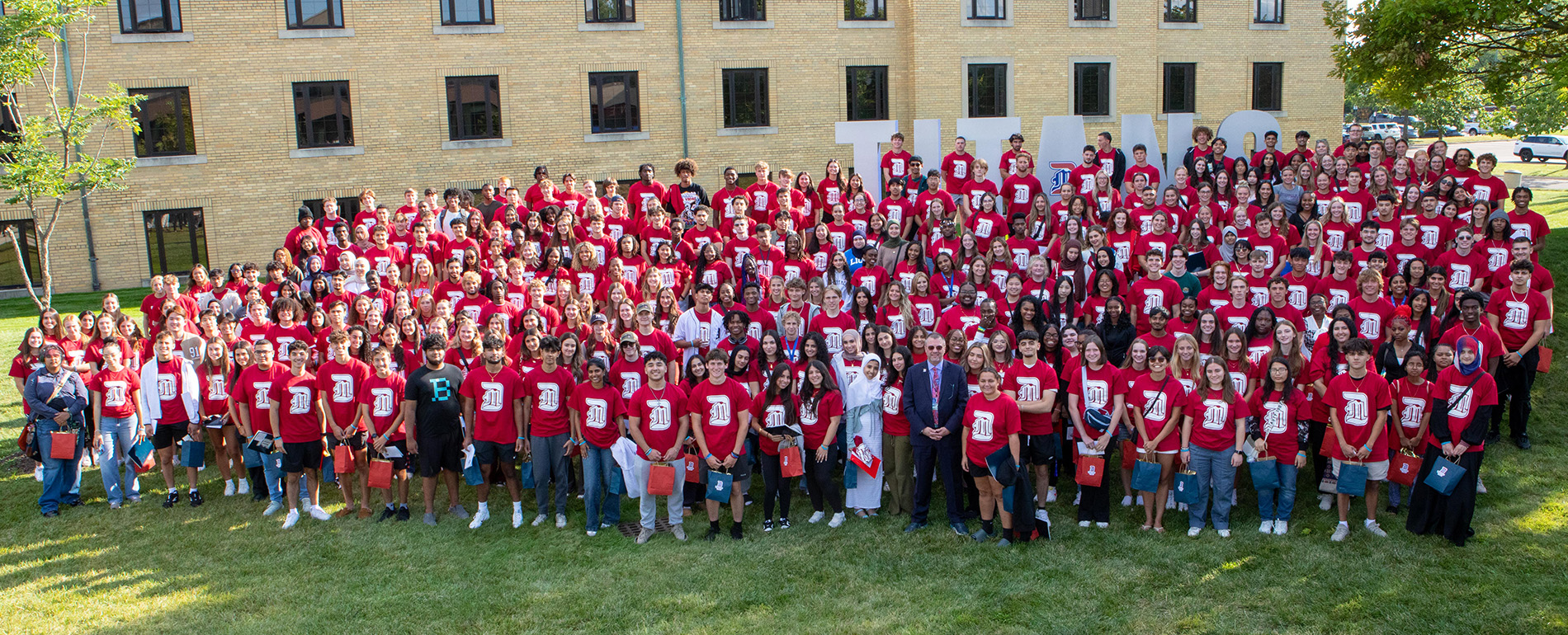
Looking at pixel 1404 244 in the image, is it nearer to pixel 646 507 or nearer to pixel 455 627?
pixel 646 507

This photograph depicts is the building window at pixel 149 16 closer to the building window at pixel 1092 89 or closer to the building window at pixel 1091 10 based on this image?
the building window at pixel 1091 10

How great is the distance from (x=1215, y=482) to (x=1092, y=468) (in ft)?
3.25

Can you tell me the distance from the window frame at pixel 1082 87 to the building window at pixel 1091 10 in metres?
1.10

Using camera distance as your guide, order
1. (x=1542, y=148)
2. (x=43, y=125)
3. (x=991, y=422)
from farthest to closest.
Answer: (x=1542, y=148) < (x=43, y=125) < (x=991, y=422)

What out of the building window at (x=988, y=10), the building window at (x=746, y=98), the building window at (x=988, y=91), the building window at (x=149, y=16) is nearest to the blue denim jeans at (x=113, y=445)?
the building window at (x=149, y=16)

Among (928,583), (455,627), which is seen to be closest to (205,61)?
(455,627)

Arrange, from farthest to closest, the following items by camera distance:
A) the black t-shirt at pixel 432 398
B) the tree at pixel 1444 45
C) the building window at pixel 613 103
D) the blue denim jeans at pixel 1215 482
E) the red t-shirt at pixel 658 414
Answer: the building window at pixel 613 103 → the tree at pixel 1444 45 → the black t-shirt at pixel 432 398 → the red t-shirt at pixel 658 414 → the blue denim jeans at pixel 1215 482

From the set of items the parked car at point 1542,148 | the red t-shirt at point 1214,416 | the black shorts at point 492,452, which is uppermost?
the parked car at point 1542,148

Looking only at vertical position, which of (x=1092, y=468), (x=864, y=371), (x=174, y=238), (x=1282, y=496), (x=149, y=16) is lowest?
(x=1282, y=496)

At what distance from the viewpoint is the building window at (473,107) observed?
76.5ft

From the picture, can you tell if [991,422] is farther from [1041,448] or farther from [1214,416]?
[1214,416]

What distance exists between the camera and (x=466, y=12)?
23.1 metres

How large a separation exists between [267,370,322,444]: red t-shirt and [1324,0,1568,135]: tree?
14.3m

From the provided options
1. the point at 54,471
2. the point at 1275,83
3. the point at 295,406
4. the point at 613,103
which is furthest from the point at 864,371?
the point at 1275,83
